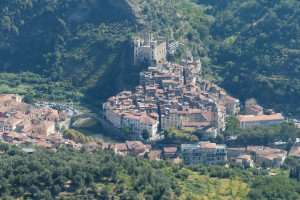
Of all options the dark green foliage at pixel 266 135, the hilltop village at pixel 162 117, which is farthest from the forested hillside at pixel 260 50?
the dark green foliage at pixel 266 135

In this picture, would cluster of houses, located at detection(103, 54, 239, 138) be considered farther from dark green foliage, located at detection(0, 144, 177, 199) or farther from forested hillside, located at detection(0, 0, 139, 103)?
dark green foliage, located at detection(0, 144, 177, 199)

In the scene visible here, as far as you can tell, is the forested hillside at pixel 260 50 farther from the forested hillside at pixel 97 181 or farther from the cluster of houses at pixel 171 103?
the forested hillside at pixel 97 181

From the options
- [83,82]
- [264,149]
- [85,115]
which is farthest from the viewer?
[83,82]

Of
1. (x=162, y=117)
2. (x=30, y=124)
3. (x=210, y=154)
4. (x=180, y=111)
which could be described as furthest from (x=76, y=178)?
(x=180, y=111)

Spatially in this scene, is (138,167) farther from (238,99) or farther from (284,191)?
(238,99)

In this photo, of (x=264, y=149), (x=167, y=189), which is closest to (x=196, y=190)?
(x=167, y=189)

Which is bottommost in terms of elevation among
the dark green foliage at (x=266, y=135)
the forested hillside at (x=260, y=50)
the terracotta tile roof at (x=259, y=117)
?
the dark green foliage at (x=266, y=135)

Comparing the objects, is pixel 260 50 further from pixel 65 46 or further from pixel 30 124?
pixel 30 124

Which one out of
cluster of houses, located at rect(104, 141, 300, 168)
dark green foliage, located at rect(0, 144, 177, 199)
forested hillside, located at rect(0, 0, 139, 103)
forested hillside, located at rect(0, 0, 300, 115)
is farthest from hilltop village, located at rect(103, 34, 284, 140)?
dark green foliage, located at rect(0, 144, 177, 199)
